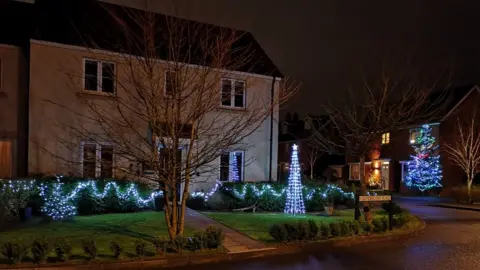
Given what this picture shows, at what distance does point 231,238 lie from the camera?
41.9 feet

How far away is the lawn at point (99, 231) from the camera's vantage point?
1126 centimetres

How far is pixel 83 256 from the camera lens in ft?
32.6

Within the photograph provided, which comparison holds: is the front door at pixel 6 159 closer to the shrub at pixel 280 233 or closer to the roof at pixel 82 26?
the roof at pixel 82 26

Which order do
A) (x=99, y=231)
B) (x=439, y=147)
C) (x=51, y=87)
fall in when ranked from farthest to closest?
(x=439, y=147), (x=51, y=87), (x=99, y=231)

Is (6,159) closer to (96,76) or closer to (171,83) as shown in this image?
(96,76)

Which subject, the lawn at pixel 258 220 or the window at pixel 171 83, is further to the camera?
the lawn at pixel 258 220

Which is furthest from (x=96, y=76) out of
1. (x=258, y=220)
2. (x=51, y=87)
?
(x=258, y=220)

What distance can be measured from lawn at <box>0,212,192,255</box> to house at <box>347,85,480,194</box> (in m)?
24.0

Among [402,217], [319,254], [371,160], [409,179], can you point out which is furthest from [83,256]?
[371,160]

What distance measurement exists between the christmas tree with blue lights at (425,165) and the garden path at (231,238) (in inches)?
1016

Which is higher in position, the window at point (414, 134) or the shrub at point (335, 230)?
the window at point (414, 134)

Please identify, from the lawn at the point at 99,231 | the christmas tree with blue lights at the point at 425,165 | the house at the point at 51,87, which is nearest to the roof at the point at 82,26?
the house at the point at 51,87

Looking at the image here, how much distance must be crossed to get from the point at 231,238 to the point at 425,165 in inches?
1113

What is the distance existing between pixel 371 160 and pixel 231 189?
28.5m
